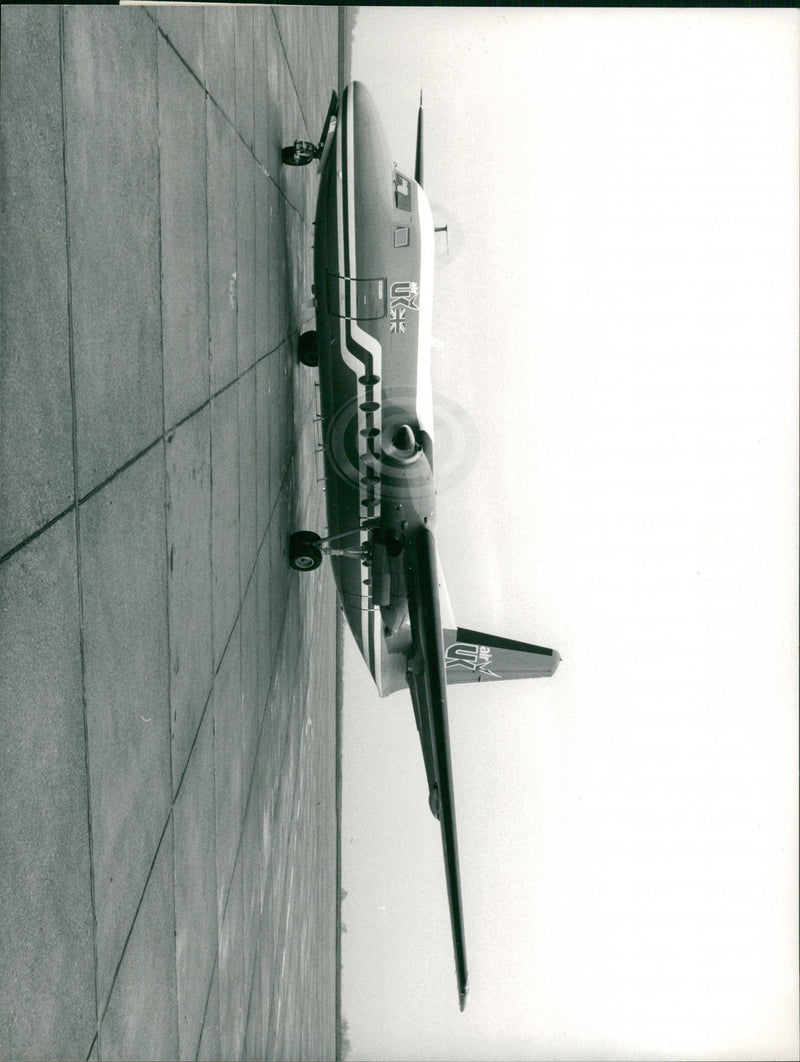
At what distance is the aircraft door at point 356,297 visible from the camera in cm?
676

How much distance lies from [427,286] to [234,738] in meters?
3.78

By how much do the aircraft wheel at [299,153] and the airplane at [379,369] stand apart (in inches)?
0.4

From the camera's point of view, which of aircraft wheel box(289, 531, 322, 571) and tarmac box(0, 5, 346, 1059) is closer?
tarmac box(0, 5, 346, 1059)

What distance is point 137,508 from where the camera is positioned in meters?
2.87

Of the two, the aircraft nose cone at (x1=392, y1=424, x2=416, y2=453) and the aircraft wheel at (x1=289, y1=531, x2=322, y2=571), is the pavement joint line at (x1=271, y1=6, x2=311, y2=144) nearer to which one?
the aircraft nose cone at (x1=392, y1=424, x2=416, y2=453)

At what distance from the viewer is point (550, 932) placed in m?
11.0

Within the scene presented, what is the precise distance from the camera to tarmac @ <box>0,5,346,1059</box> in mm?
1923

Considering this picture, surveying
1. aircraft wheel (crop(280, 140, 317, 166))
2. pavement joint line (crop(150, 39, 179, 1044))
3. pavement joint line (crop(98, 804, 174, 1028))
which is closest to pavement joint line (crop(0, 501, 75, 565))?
pavement joint line (crop(150, 39, 179, 1044))

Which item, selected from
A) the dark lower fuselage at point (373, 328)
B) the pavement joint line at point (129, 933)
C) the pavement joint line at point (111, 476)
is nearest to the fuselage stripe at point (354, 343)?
the dark lower fuselage at point (373, 328)

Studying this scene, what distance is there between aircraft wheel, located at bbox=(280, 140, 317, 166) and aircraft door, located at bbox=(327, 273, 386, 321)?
870 millimetres

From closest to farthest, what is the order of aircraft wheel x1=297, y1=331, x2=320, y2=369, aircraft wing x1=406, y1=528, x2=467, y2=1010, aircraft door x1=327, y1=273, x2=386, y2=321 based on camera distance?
aircraft wing x1=406, y1=528, x2=467, y2=1010, aircraft door x1=327, y1=273, x2=386, y2=321, aircraft wheel x1=297, y1=331, x2=320, y2=369

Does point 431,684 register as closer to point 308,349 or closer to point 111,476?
point 308,349

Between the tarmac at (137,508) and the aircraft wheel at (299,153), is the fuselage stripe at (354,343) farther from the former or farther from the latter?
the tarmac at (137,508)

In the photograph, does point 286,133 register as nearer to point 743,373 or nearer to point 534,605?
point 743,373
